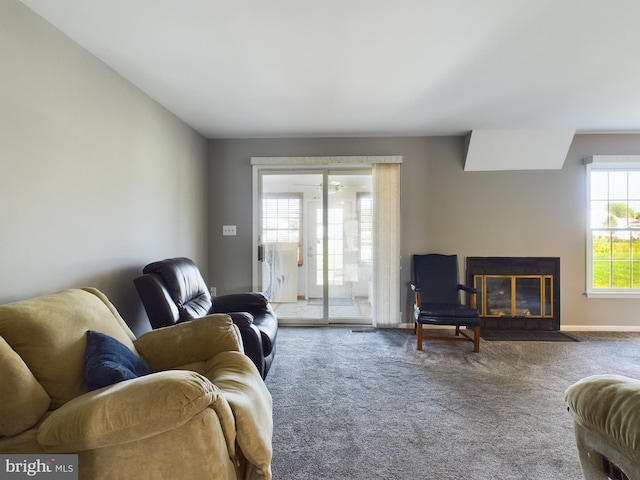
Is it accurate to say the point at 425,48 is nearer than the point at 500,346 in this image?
Yes

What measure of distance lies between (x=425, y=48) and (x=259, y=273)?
3.12 metres

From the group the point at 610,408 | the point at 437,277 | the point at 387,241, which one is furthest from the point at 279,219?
the point at 610,408

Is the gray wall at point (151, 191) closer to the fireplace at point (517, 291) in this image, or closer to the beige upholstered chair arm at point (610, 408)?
the fireplace at point (517, 291)

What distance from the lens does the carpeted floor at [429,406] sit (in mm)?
1668

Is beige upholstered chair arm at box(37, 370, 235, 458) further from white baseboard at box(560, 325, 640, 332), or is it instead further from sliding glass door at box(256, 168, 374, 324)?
white baseboard at box(560, 325, 640, 332)

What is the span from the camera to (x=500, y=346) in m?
3.41

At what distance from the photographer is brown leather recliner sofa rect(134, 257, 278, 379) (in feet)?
7.14

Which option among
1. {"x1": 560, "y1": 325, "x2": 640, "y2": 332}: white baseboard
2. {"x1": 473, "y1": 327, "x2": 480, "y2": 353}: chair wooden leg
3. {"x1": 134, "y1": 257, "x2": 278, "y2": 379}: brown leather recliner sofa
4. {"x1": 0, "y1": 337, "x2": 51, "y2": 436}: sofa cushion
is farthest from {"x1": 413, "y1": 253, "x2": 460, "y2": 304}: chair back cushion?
{"x1": 0, "y1": 337, "x2": 51, "y2": 436}: sofa cushion

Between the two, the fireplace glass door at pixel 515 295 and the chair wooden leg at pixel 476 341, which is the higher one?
the fireplace glass door at pixel 515 295

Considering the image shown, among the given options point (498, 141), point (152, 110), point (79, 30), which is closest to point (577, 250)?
point (498, 141)

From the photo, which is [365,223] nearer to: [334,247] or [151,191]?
[334,247]

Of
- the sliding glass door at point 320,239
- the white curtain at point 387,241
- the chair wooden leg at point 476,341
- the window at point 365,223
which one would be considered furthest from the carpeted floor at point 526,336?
the window at point 365,223

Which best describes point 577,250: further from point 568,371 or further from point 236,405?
point 236,405

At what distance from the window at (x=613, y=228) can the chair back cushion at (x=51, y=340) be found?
16.8 feet
